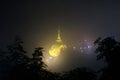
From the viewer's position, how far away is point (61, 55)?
12106cm

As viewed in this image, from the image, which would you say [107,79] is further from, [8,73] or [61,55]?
[61,55]

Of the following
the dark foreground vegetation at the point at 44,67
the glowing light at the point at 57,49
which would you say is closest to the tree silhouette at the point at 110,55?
the dark foreground vegetation at the point at 44,67

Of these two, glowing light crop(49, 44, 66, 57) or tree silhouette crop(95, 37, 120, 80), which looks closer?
tree silhouette crop(95, 37, 120, 80)

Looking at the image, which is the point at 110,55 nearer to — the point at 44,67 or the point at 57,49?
the point at 44,67

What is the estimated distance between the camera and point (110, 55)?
51.2ft

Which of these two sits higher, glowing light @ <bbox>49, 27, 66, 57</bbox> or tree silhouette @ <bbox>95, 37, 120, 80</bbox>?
glowing light @ <bbox>49, 27, 66, 57</bbox>

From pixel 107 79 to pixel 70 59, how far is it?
298ft

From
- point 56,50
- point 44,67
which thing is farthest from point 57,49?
point 44,67

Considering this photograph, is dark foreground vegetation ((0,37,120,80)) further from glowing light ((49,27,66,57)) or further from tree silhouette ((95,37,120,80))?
glowing light ((49,27,66,57))

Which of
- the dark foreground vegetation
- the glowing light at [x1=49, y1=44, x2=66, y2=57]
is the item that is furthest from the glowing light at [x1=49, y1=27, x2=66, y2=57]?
the dark foreground vegetation

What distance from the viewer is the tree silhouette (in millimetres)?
15259

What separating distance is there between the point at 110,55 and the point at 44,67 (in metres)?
5.89

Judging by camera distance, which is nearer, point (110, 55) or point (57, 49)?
point (110, 55)

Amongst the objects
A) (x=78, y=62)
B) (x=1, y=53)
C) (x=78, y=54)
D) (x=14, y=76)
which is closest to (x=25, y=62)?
(x=14, y=76)
